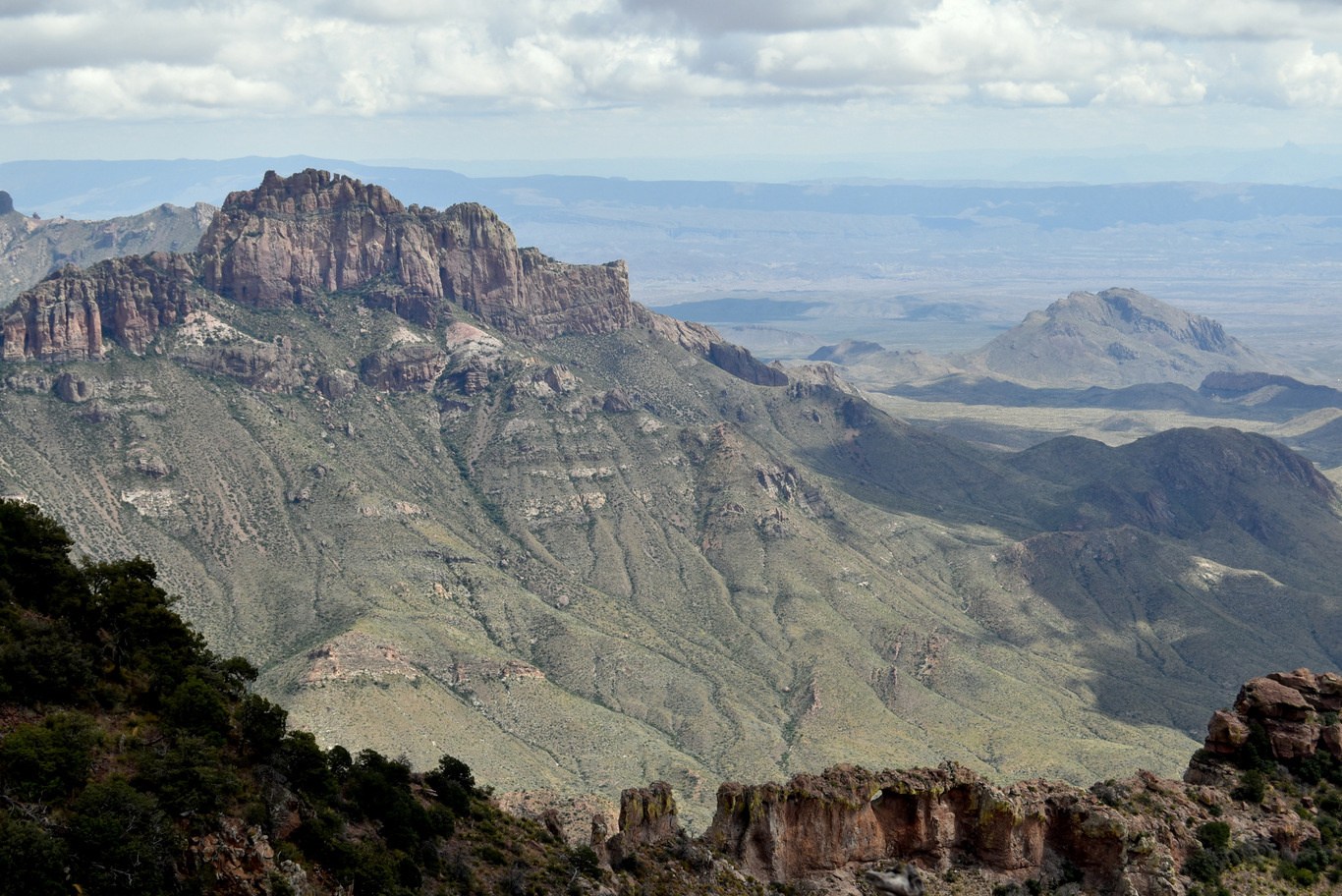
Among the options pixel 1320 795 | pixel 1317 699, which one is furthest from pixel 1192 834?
pixel 1317 699

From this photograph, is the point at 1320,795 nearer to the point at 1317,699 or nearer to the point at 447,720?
the point at 1317,699

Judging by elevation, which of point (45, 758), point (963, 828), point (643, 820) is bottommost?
point (643, 820)

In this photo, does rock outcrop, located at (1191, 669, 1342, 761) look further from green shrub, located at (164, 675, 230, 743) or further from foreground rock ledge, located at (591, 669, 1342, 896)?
green shrub, located at (164, 675, 230, 743)

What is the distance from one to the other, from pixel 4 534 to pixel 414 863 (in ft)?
110

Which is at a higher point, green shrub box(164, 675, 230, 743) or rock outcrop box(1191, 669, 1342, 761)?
green shrub box(164, 675, 230, 743)

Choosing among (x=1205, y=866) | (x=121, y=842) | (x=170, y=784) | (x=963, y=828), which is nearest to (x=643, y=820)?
(x=963, y=828)

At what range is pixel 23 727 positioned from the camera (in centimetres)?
4894

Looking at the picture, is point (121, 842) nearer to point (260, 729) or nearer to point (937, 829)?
point (260, 729)

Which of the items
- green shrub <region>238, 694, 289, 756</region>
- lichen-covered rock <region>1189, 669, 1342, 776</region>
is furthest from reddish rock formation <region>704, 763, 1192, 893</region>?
green shrub <region>238, 694, 289, 756</region>

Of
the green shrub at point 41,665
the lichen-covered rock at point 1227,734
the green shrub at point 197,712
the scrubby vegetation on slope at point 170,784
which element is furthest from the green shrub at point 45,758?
the lichen-covered rock at point 1227,734

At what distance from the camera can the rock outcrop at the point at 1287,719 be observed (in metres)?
73.9

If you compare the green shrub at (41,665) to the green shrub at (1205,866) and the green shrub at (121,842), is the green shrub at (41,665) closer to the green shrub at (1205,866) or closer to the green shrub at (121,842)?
the green shrub at (121,842)

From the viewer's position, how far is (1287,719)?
7500 centimetres

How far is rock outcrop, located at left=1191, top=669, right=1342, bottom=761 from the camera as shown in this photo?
73.9 m
